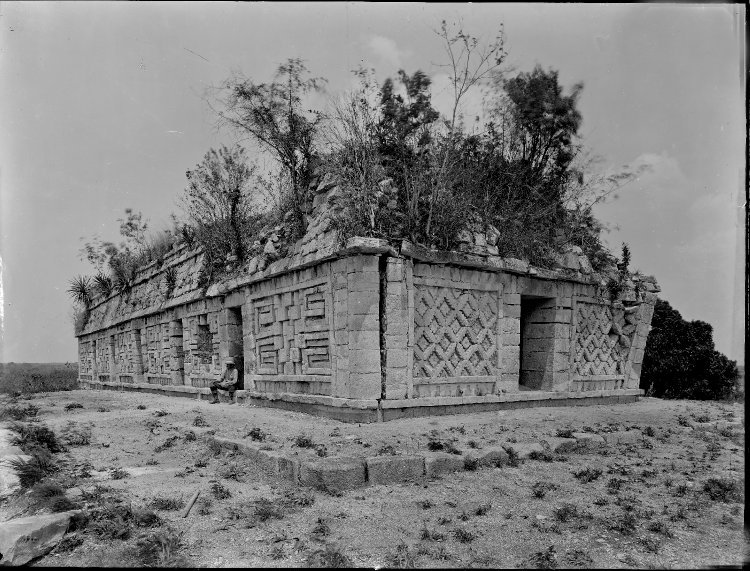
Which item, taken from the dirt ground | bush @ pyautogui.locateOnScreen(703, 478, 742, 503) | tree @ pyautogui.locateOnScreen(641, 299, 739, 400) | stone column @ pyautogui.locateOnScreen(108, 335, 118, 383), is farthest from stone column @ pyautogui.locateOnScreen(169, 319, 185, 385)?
bush @ pyautogui.locateOnScreen(703, 478, 742, 503)

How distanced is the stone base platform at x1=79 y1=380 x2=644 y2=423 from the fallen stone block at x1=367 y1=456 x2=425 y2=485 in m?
2.56

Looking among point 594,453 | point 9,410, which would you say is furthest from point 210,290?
point 594,453

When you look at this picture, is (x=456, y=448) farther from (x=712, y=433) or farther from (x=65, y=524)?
(x=712, y=433)

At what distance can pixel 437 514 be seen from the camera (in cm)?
445

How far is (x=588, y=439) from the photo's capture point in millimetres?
6781

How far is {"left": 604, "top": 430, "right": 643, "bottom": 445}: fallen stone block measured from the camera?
23.1 ft

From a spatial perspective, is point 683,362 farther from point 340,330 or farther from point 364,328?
point 340,330

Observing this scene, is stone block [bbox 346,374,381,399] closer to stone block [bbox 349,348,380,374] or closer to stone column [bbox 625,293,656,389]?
stone block [bbox 349,348,380,374]

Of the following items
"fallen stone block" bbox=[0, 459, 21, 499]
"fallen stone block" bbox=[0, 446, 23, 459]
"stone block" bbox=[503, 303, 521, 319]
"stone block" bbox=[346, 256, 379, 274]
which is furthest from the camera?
"stone block" bbox=[503, 303, 521, 319]

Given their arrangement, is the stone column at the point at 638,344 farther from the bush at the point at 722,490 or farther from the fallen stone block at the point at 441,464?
the fallen stone block at the point at 441,464

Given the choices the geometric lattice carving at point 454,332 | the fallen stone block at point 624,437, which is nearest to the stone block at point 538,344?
the geometric lattice carving at point 454,332

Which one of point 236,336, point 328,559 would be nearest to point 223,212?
point 236,336

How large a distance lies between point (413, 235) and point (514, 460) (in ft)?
13.2

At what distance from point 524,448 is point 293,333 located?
4.70 meters
